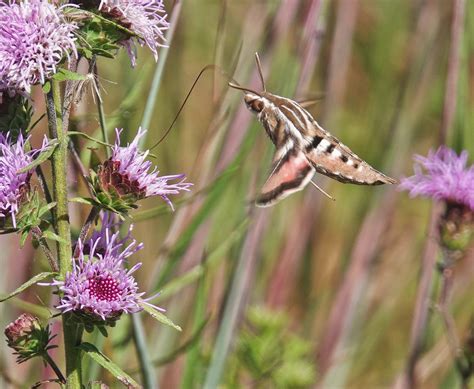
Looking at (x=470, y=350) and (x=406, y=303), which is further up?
(x=470, y=350)

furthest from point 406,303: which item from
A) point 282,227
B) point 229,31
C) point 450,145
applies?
point 229,31

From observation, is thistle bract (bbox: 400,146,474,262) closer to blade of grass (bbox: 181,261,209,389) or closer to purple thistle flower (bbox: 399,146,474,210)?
purple thistle flower (bbox: 399,146,474,210)

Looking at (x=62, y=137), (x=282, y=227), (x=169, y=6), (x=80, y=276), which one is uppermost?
(x=169, y=6)

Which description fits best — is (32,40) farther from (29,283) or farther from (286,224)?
(286,224)

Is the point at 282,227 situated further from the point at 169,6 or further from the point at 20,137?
the point at 20,137

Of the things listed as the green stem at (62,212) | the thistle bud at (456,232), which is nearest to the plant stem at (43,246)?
the green stem at (62,212)

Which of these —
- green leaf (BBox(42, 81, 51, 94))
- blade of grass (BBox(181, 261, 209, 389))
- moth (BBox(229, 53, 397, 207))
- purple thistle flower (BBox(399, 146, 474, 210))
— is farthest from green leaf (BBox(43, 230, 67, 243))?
purple thistle flower (BBox(399, 146, 474, 210))

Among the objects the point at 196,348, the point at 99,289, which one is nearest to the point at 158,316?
the point at 99,289

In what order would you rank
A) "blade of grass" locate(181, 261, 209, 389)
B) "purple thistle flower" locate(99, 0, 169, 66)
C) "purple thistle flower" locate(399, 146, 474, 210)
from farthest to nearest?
"purple thistle flower" locate(399, 146, 474, 210)
"blade of grass" locate(181, 261, 209, 389)
"purple thistle flower" locate(99, 0, 169, 66)
